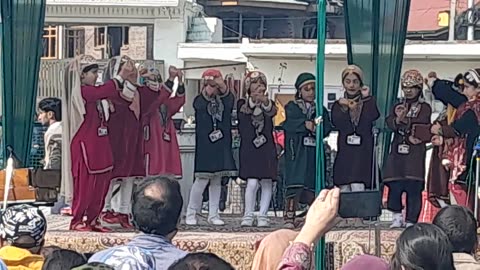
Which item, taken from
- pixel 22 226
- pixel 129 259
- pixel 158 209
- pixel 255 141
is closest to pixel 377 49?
pixel 255 141

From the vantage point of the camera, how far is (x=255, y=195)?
24.5 ft

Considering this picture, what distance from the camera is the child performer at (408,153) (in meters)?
7.12

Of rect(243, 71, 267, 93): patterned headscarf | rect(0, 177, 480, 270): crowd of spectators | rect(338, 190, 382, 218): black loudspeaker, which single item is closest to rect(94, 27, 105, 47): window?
rect(243, 71, 267, 93): patterned headscarf

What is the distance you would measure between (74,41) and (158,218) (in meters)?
14.3

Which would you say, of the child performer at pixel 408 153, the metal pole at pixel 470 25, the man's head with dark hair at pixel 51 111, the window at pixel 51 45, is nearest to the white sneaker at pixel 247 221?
the child performer at pixel 408 153

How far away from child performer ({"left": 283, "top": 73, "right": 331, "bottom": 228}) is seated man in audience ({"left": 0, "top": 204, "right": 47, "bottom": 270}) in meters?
3.87

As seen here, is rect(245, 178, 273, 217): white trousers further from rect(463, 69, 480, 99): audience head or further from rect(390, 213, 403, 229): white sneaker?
rect(463, 69, 480, 99): audience head

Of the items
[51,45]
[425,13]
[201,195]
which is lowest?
[201,195]

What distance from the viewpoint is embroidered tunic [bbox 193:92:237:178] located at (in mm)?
7359

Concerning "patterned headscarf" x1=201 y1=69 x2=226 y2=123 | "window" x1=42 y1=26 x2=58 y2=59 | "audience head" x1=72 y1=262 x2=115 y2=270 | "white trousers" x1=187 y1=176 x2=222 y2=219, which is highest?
"window" x1=42 y1=26 x2=58 y2=59

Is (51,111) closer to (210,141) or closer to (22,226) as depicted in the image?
(210,141)

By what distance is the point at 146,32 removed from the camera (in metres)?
14.4

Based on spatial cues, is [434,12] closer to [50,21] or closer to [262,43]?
[262,43]

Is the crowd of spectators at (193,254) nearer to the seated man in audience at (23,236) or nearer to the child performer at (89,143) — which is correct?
the seated man in audience at (23,236)
